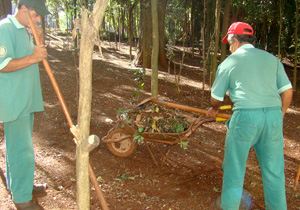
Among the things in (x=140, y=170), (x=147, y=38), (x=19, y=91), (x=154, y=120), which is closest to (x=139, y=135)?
(x=154, y=120)

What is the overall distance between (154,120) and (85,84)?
2.30m

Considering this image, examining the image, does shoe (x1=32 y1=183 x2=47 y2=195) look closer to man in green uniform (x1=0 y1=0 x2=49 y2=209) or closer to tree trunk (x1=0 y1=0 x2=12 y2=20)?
man in green uniform (x1=0 y1=0 x2=49 y2=209)

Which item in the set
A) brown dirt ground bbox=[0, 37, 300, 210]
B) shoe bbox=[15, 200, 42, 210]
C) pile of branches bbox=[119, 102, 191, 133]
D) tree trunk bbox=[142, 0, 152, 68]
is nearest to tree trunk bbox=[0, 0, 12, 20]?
brown dirt ground bbox=[0, 37, 300, 210]

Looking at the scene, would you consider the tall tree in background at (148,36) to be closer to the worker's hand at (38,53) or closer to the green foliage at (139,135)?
the green foliage at (139,135)

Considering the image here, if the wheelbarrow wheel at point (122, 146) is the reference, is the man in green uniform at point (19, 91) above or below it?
above

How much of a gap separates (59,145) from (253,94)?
11.7ft

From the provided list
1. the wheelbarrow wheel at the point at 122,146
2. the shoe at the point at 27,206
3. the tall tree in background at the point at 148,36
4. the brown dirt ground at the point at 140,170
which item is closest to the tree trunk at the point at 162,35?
the tall tree in background at the point at 148,36

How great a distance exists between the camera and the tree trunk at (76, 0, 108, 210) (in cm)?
186

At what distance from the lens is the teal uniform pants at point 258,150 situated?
271 centimetres

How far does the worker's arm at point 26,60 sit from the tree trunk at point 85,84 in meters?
1.07

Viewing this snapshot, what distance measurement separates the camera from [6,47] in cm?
276

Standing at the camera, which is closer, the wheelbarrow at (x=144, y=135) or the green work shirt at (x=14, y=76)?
the green work shirt at (x=14, y=76)

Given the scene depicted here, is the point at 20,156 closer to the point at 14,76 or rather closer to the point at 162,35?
the point at 14,76

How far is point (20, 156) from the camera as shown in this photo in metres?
3.03
